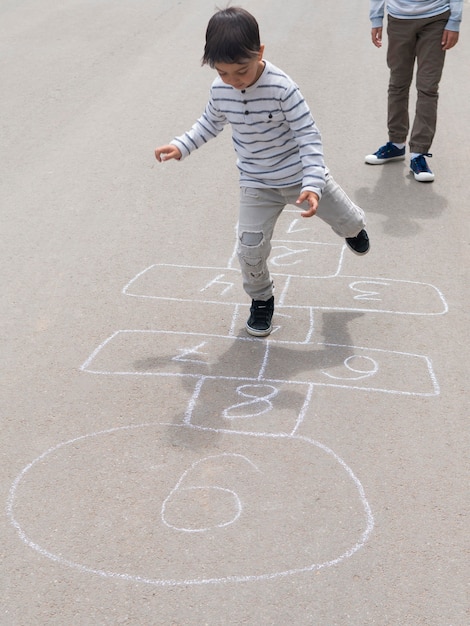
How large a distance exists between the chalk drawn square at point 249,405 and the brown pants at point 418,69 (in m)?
2.98


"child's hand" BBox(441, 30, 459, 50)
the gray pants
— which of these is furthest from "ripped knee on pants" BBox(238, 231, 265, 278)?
"child's hand" BBox(441, 30, 459, 50)

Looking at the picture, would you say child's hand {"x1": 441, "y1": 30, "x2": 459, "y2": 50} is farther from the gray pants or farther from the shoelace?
the gray pants

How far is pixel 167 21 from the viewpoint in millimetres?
10484

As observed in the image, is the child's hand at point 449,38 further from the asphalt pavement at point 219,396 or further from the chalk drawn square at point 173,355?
the chalk drawn square at point 173,355

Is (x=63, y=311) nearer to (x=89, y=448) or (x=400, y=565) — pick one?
(x=89, y=448)

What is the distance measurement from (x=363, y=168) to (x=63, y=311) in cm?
288

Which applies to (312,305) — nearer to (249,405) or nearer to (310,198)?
(310,198)

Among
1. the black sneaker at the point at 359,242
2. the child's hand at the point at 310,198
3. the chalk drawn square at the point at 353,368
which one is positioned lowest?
the chalk drawn square at the point at 353,368

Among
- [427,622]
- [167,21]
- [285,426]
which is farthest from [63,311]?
[167,21]

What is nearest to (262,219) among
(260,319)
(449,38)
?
(260,319)

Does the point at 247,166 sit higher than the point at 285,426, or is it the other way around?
the point at 247,166

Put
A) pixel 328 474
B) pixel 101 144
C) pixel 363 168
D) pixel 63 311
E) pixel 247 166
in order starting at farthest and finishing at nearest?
1. pixel 101 144
2. pixel 363 168
3. pixel 63 311
4. pixel 247 166
5. pixel 328 474

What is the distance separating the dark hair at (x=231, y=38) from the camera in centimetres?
341

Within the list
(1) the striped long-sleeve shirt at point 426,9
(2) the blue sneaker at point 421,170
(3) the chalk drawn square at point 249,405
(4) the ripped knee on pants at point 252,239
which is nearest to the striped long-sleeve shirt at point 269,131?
(4) the ripped knee on pants at point 252,239
